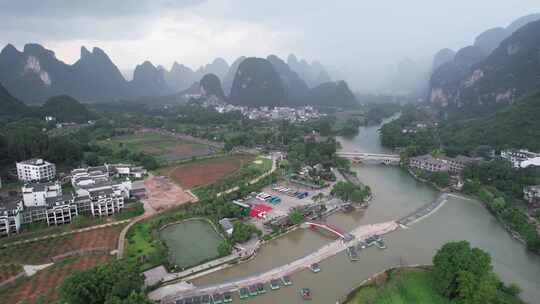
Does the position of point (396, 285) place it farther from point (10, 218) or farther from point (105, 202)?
point (10, 218)

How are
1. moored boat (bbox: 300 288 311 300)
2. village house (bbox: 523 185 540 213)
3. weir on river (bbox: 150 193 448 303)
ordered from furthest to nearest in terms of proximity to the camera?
village house (bbox: 523 185 540 213) < weir on river (bbox: 150 193 448 303) < moored boat (bbox: 300 288 311 300)

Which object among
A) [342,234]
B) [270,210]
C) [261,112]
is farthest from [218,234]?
[261,112]

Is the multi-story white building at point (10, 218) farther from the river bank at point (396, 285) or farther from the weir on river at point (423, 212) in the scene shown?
the weir on river at point (423, 212)

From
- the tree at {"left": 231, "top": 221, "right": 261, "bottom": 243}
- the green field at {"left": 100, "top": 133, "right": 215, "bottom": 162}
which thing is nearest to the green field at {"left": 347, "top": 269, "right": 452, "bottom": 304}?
the tree at {"left": 231, "top": 221, "right": 261, "bottom": 243}

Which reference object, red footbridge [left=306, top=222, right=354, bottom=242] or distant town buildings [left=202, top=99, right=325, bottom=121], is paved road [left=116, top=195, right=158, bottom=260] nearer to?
red footbridge [left=306, top=222, right=354, bottom=242]

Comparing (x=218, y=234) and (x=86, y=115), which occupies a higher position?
(x=86, y=115)

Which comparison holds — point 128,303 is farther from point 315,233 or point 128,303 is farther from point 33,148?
point 33,148
